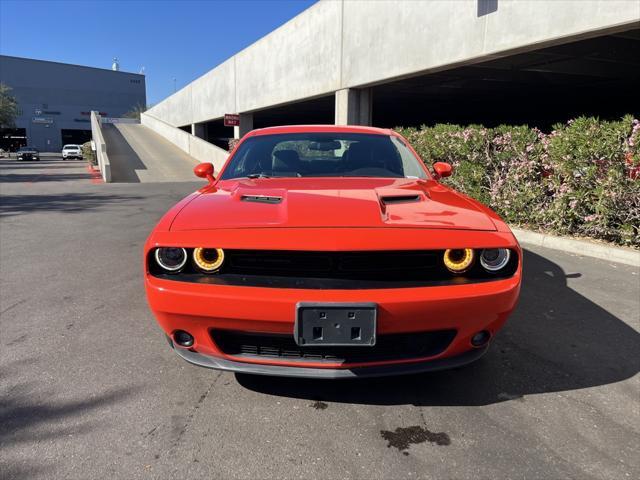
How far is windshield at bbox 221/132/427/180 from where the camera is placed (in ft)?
11.1

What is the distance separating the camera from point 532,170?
6805 mm

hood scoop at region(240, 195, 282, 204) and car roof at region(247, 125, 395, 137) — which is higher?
car roof at region(247, 125, 395, 137)

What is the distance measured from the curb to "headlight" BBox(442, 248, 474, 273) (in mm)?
4384

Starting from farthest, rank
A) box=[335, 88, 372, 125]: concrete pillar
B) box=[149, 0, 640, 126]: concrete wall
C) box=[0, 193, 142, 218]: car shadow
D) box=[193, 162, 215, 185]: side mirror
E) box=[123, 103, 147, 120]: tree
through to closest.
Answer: box=[123, 103, 147, 120]: tree → box=[335, 88, 372, 125]: concrete pillar → box=[0, 193, 142, 218]: car shadow → box=[149, 0, 640, 126]: concrete wall → box=[193, 162, 215, 185]: side mirror

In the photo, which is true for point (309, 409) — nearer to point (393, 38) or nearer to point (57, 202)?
point (393, 38)

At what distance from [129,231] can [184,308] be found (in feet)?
19.3

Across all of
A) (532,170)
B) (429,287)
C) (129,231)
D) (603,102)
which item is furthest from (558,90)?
(429,287)

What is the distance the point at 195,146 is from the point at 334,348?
2690 cm

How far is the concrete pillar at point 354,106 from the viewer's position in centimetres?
1293

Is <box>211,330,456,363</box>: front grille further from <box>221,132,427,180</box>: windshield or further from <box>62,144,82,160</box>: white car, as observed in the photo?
<box>62,144,82,160</box>: white car

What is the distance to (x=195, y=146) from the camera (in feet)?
88.6

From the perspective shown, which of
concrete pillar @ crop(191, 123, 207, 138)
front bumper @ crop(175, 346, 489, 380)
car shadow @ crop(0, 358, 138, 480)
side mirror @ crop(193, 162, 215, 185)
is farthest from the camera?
concrete pillar @ crop(191, 123, 207, 138)

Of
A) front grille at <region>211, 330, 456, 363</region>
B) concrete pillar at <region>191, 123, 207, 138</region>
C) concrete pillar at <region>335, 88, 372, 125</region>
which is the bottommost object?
front grille at <region>211, 330, 456, 363</region>

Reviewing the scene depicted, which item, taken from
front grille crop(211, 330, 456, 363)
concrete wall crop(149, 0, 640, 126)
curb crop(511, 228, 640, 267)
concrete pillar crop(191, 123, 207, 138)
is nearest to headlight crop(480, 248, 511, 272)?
front grille crop(211, 330, 456, 363)
